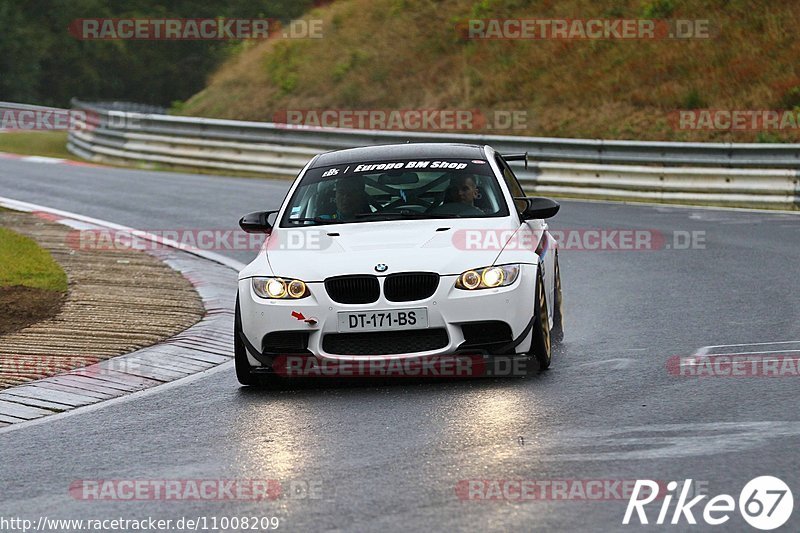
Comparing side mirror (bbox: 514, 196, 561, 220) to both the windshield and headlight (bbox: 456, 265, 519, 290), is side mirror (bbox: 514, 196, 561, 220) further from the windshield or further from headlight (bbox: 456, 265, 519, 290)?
headlight (bbox: 456, 265, 519, 290)

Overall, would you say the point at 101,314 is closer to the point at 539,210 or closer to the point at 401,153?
the point at 401,153

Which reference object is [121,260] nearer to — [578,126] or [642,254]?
[642,254]

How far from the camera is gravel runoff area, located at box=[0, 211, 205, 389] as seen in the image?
9.75m

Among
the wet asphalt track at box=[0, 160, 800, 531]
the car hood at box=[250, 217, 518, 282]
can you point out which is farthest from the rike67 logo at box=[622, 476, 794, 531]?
the car hood at box=[250, 217, 518, 282]

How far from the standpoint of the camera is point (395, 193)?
9797 mm

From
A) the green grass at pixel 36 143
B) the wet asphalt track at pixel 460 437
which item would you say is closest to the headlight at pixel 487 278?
the wet asphalt track at pixel 460 437

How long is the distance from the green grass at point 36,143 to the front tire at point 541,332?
78.6 feet

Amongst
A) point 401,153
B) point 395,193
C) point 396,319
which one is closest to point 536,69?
point 401,153

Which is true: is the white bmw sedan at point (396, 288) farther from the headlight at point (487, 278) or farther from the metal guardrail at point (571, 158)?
the metal guardrail at point (571, 158)

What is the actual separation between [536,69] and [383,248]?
968 inches

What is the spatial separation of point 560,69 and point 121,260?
19.2 m

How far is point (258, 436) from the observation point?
7.35 metres

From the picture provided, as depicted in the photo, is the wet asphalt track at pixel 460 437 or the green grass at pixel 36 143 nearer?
the wet asphalt track at pixel 460 437

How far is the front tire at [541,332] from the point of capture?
8.65 meters
